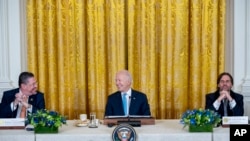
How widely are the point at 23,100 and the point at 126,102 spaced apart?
1147 mm

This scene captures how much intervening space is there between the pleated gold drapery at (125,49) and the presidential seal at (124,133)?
7.57 ft

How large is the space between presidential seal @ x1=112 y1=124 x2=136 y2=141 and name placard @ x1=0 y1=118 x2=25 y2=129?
95 cm

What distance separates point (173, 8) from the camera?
627cm

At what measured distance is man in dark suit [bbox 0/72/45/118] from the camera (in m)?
4.90

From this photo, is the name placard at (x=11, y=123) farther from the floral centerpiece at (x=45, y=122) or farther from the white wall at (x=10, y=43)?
the white wall at (x=10, y=43)

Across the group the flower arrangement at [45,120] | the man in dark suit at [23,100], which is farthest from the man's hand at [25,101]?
the flower arrangement at [45,120]

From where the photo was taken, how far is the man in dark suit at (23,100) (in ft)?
16.1

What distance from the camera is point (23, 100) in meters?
4.88

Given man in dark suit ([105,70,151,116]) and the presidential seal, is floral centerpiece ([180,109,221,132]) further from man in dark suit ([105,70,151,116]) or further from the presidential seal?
man in dark suit ([105,70,151,116])

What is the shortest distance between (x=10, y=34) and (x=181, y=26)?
2.30 meters

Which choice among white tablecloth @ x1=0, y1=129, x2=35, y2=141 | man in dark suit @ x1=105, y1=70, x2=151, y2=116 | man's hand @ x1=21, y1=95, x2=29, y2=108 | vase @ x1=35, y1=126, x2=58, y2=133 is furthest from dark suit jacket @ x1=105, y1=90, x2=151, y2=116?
white tablecloth @ x1=0, y1=129, x2=35, y2=141

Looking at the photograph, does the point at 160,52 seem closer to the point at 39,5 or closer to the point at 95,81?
the point at 95,81

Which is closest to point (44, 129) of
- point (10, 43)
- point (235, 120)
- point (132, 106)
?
point (132, 106)

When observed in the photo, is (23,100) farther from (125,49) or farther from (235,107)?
(235,107)
